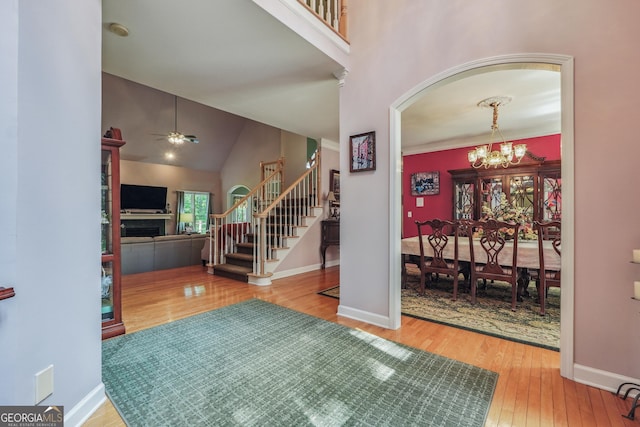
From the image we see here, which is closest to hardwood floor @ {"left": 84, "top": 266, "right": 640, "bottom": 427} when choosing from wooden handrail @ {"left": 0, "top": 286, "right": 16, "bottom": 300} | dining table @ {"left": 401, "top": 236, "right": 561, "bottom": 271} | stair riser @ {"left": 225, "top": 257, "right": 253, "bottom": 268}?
stair riser @ {"left": 225, "top": 257, "right": 253, "bottom": 268}

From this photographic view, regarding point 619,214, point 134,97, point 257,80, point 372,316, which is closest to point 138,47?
point 257,80

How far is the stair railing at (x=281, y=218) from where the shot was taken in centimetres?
433

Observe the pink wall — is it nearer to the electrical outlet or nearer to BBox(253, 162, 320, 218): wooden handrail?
BBox(253, 162, 320, 218): wooden handrail

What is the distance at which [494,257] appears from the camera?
309 centimetres

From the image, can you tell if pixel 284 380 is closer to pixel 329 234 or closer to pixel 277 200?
pixel 277 200

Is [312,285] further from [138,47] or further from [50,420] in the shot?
[138,47]

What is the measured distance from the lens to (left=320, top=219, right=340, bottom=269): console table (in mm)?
5277

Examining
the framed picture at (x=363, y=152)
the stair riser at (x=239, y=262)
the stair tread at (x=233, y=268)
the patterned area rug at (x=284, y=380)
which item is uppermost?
the framed picture at (x=363, y=152)

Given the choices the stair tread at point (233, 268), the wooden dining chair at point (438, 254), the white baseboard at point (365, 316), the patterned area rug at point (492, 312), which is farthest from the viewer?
the stair tread at point (233, 268)

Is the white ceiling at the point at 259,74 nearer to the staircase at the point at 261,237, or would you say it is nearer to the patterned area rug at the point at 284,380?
the staircase at the point at 261,237

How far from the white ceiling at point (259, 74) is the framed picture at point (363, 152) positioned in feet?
2.20

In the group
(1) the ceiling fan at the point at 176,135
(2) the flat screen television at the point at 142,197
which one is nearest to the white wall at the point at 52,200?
(1) the ceiling fan at the point at 176,135

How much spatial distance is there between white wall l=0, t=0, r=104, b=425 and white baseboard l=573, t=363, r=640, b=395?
2.91m

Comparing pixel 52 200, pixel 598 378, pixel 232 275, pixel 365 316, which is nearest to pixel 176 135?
pixel 232 275
